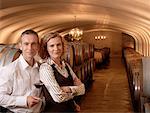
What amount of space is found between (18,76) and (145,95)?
146 centimetres

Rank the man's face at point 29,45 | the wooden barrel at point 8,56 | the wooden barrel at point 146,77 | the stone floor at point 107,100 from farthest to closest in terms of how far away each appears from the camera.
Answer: the stone floor at point 107,100, the wooden barrel at point 146,77, the wooden barrel at point 8,56, the man's face at point 29,45

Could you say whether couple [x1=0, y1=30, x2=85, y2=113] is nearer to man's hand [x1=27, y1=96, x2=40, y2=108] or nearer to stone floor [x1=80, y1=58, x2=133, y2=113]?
man's hand [x1=27, y1=96, x2=40, y2=108]

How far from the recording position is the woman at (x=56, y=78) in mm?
2033

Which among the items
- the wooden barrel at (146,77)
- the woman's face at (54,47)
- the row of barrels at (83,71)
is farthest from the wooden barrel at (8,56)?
the row of barrels at (83,71)

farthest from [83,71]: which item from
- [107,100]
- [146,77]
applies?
[146,77]

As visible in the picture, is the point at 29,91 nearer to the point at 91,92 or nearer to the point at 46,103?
the point at 46,103

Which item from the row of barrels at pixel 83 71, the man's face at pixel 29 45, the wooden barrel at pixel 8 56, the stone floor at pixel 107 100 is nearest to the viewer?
the man's face at pixel 29 45

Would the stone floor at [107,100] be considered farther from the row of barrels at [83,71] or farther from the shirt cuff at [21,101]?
the shirt cuff at [21,101]

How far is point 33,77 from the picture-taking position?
2121 millimetres

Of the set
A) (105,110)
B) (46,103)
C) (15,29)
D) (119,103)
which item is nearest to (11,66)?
(46,103)

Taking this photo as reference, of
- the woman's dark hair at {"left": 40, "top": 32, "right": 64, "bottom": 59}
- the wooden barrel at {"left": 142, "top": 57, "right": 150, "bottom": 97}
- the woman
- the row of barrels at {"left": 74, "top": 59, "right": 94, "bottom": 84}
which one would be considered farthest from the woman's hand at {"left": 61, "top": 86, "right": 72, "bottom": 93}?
the row of barrels at {"left": 74, "top": 59, "right": 94, "bottom": 84}

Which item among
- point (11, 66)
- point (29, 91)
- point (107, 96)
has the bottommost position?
point (107, 96)

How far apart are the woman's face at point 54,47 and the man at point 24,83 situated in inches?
3.7

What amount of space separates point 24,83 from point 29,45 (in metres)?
0.27
